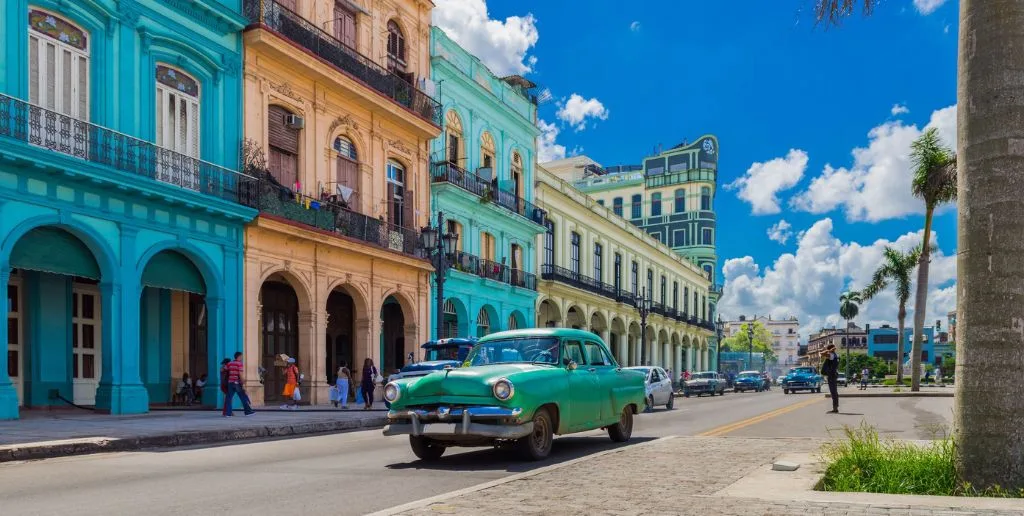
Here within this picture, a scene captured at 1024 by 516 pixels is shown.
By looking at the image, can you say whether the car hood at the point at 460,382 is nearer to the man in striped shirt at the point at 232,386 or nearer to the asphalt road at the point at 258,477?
the asphalt road at the point at 258,477

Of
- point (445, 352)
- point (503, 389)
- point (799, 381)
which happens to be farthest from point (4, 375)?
point (799, 381)

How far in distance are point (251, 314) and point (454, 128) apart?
14350 millimetres

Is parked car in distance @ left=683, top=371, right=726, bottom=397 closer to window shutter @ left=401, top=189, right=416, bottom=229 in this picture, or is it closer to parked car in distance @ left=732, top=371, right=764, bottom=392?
parked car in distance @ left=732, top=371, right=764, bottom=392

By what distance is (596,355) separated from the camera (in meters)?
12.8

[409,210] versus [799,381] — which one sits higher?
[409,210]

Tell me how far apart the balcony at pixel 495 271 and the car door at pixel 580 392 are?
21.8 metres

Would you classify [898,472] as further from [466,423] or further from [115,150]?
[115,150]

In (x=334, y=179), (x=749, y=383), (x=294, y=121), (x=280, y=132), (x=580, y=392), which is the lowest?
(x=749, y=383)

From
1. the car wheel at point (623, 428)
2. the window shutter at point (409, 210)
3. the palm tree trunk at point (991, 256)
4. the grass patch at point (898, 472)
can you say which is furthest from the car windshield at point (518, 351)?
the window shutter at point (409, 210)

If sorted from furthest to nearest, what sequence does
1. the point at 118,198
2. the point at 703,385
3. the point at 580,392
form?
1. the point at 703,385
2. the point at 118,198
3. the point at 580,392

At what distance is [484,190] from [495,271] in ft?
11.4

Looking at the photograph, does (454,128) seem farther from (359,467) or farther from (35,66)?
(359,467)

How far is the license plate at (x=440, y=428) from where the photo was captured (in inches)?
400

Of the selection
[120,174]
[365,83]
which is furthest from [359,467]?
Answer: [365,83]
